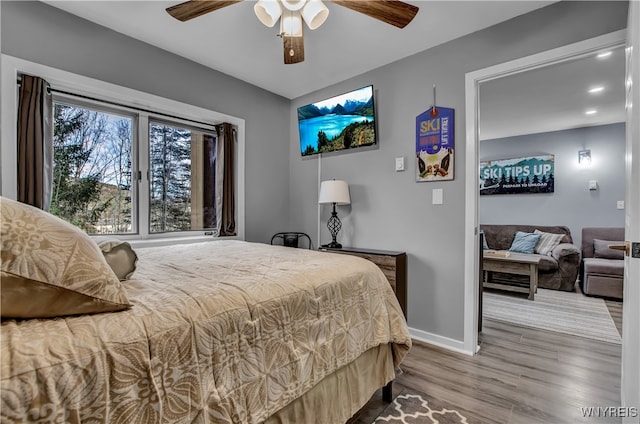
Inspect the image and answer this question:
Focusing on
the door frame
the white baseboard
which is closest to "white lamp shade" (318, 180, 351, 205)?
the door frame

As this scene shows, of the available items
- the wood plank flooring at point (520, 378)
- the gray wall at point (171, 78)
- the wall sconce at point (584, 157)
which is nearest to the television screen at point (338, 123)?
the gray wall at point (171, 78)

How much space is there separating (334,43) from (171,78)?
5.02 ft

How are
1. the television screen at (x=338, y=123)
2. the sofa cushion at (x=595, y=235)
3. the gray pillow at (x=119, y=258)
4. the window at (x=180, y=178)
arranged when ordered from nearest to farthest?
1. the gray pillow at (x=119, y=258)
2. the window at (x=180, y=178)
3. the television screen at (x=338, y=123)
4. the sofa cushion at (x=595, y=235)

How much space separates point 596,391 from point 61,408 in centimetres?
276

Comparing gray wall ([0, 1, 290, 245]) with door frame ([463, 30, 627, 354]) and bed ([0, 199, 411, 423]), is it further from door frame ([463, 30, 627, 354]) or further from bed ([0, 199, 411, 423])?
door frame ([463, 30, 627, 354])

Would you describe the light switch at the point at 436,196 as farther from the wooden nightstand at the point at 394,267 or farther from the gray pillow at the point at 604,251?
the gray pillow at the point at 604,251

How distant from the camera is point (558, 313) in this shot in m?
3.47

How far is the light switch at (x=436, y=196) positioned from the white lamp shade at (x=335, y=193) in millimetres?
834

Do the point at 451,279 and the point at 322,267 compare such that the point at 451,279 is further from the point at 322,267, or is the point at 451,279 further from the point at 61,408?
the point at 61,408

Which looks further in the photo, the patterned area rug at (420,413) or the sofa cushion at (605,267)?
the sofa cushion at (605,267)

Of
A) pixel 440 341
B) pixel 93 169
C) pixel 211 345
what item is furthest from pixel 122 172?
pixel 440 341

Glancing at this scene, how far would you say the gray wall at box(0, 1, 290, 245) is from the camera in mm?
2100

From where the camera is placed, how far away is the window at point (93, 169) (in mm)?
2361

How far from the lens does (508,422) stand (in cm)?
166
